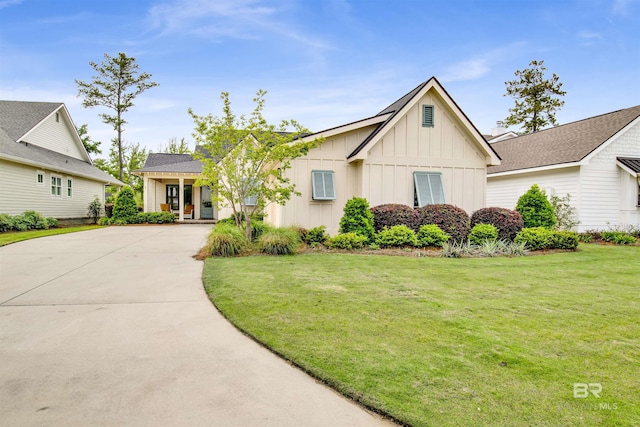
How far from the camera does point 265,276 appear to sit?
671cm

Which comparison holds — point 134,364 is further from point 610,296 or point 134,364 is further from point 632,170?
point 632,170

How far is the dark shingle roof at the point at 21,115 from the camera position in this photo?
1844 cm

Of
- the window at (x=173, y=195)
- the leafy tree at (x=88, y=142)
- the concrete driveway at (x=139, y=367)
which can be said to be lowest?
the concrete driveway at (x=139, y=367)

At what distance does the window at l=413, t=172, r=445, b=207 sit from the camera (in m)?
12.4

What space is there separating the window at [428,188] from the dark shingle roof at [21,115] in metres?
18.8

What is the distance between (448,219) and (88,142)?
34.7 meters

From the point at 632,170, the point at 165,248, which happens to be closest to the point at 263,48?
the point at 165,248

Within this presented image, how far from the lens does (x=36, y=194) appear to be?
17609 mm

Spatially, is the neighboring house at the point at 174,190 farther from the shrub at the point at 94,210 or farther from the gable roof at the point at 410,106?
the gable roof at the point at 410,106

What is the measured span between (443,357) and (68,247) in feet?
34.7

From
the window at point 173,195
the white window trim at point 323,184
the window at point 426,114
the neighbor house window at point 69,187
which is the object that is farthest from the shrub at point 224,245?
the window at point 173,195

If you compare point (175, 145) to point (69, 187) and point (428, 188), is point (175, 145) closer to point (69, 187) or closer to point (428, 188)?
point (69, 187)

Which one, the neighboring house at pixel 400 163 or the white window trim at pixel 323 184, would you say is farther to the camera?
the neighboring house at pixel 400 163

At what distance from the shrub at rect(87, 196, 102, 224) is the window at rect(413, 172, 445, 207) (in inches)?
784
